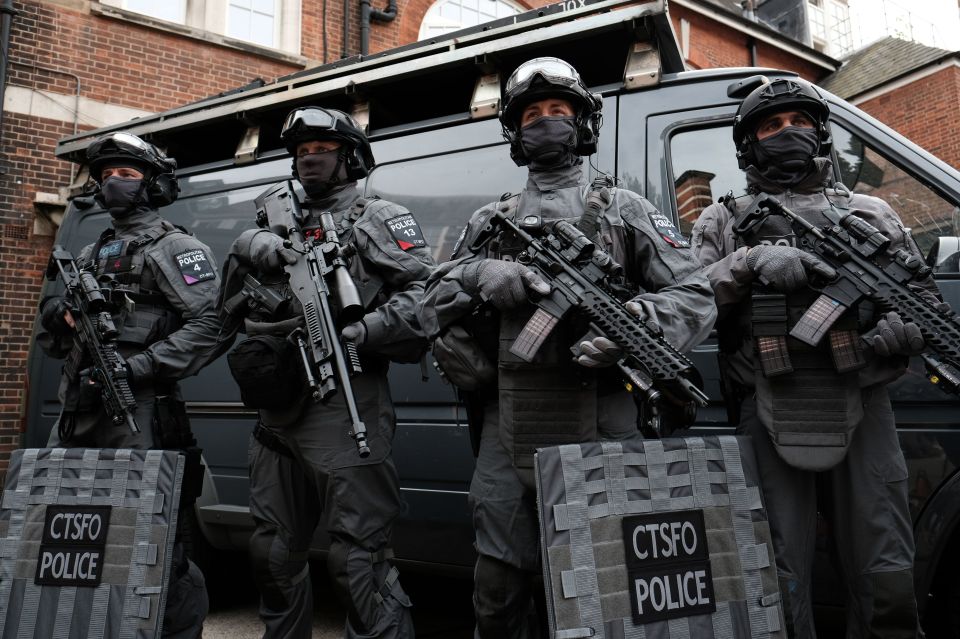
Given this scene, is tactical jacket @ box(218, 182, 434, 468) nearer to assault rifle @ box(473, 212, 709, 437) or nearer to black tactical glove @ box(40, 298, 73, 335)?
assault rifle @ box(473, 212, 709, 437)

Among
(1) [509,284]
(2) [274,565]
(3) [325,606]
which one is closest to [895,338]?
(1) [509,284]

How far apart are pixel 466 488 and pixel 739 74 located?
2.13m

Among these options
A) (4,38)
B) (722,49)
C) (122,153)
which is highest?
(722,49)

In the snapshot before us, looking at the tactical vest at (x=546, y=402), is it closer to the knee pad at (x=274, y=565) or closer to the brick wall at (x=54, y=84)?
the knee pad at (x=274, y=565)

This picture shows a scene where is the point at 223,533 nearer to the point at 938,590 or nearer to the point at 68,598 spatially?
the point at 68,598

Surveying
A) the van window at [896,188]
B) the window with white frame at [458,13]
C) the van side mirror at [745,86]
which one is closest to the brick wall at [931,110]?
the window with white frame at [458,13]

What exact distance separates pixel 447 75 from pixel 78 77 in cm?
574

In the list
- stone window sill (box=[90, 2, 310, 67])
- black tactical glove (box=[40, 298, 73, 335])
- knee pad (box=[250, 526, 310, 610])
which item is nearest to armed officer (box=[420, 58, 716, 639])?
knee pad (box=[250, 526, 310, 610])

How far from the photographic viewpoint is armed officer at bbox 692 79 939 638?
2338 mm

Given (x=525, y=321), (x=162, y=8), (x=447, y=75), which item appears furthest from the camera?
(x=162, y=8)

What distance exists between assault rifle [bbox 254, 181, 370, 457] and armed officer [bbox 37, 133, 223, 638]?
0.69 metres

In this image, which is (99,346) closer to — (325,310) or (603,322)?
(325,310)

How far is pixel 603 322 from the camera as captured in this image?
88.5 inches

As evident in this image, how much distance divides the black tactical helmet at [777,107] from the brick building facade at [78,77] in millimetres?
6880
